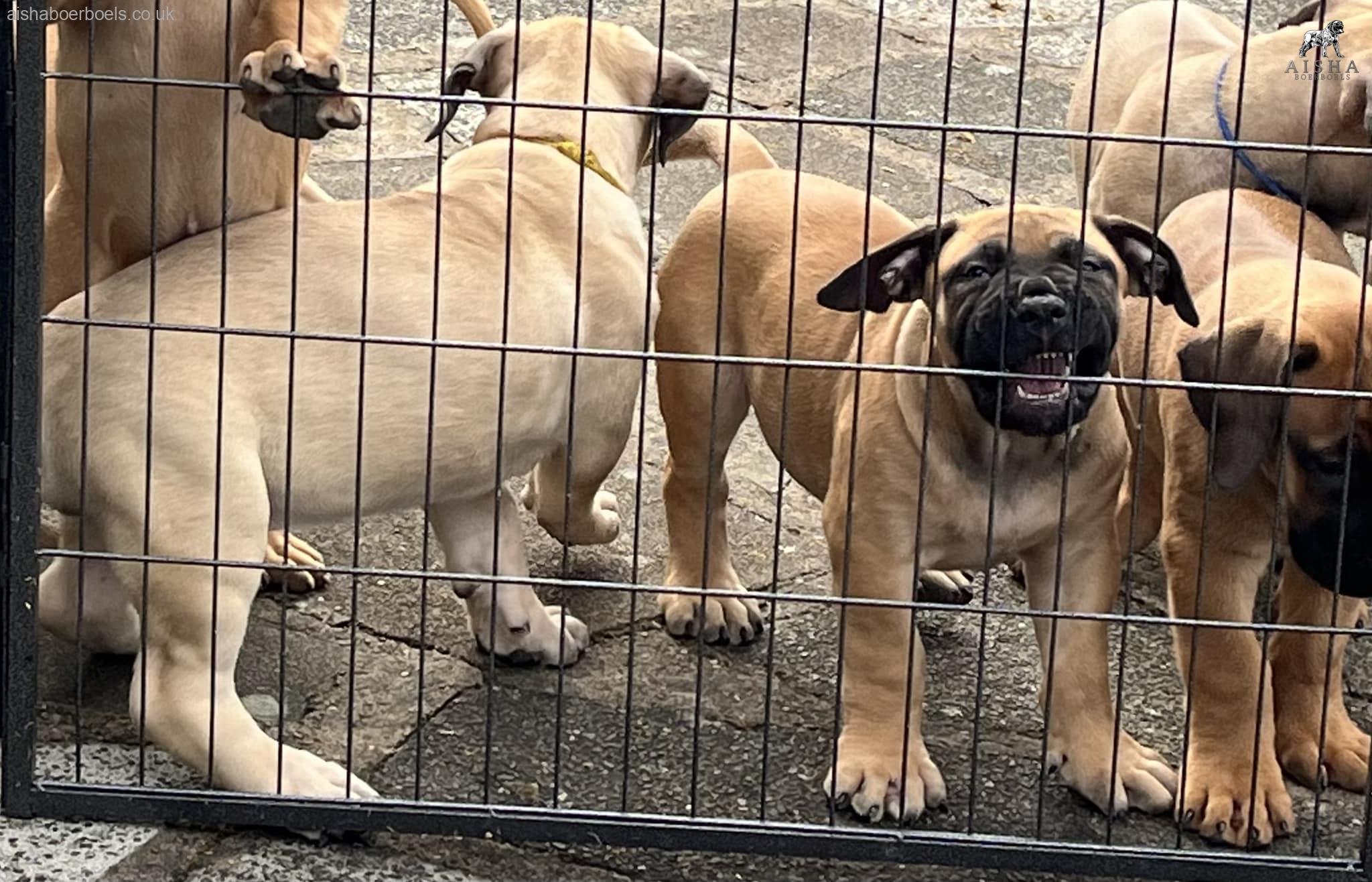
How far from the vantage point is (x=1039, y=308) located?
10.5ft

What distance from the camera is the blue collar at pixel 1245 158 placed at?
4.65m

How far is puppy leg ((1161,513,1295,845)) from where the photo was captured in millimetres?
3418

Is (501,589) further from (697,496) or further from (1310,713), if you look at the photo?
(1310,713)

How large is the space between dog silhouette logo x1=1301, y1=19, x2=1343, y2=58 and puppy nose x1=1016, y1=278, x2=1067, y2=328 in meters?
1.89

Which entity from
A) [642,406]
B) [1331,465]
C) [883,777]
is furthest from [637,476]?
[1331,465]

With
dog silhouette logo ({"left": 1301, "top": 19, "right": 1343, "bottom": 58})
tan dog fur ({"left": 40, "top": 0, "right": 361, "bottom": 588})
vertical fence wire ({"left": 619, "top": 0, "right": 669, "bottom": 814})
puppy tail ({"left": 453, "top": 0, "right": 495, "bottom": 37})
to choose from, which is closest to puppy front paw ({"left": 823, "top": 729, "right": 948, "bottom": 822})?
vertical fence wire ({"left": 619, "top": 0, "right": 669, "bottom": 814})

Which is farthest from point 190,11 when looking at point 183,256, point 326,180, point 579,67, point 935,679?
point 326,180

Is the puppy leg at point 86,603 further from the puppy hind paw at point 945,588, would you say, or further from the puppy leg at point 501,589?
the puppy hind paw at point 945,588

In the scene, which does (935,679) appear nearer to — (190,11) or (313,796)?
(313,796)

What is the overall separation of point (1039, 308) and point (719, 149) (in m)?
1.30

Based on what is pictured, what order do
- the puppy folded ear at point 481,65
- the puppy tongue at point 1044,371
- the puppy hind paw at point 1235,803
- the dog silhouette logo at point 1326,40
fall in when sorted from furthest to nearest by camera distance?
the dog silhouette logo at point 1326,40, the puppy folded ear at point 481,65, the puppy hind paw at point 1235,803, the puppy tongue at point 1044,371

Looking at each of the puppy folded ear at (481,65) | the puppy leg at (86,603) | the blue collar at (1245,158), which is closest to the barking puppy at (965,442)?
the puppy folded ear at (481,65)

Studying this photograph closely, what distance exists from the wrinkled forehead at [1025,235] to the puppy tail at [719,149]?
938 mm

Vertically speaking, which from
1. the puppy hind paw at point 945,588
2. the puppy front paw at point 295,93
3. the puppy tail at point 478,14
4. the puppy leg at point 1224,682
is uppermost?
the puppy front paw at point 295,93
